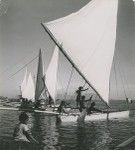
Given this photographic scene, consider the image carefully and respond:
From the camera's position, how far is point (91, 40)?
3197 centimetres

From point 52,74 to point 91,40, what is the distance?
25.6m

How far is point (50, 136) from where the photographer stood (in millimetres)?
22172

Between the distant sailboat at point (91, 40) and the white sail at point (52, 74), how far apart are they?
22908 mm

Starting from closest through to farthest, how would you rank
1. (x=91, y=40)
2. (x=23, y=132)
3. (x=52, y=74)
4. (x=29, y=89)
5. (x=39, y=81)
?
(x=23, y=132) → (x=91, y=40) → (x=39, y=81) → (x=52, y=74) → (x=29, y=89)

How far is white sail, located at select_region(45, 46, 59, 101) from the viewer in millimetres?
55600

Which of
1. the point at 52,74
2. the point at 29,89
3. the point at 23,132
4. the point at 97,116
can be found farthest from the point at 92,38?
the point at 29,89

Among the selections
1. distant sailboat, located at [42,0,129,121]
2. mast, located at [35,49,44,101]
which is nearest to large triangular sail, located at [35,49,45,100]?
mast, located at [35,49,44,101]

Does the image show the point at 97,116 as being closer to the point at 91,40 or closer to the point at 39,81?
the point at 91,40

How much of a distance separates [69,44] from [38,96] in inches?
1031

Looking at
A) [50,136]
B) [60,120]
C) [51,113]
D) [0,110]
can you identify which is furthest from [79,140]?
[0,110]

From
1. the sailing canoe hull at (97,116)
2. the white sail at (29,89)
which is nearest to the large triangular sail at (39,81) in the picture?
the sailing canoe hull at (97,116)

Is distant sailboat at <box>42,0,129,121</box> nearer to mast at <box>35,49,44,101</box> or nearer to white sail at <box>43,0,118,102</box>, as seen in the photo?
white sail at <box>43,0,118,102</box>

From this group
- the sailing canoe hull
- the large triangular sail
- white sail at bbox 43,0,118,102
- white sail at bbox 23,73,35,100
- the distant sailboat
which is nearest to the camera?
the sailing canoe hull

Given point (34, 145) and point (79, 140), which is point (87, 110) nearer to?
point (79, 140)
